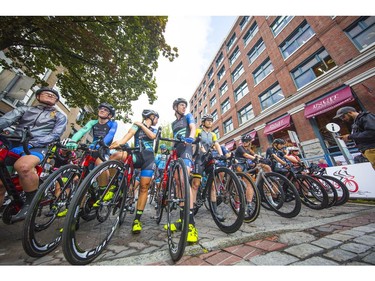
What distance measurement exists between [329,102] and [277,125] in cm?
381

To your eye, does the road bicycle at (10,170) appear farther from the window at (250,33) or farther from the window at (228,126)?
the window at (250,33)

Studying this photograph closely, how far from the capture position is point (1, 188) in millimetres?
2242

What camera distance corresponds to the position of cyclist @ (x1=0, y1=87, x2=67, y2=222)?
2162mm

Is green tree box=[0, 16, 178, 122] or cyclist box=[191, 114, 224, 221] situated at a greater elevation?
green tree box=[0, 16, 178, 122]

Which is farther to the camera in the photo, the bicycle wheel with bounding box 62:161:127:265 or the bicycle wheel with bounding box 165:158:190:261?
the bicycle wheel with bounding box 165:158:190:261

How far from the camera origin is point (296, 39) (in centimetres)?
1282

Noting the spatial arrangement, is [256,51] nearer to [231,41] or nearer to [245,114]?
[245,114]

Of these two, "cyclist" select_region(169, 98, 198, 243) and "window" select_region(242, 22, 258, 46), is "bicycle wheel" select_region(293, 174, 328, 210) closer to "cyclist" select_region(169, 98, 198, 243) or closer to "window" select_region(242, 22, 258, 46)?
"cyclist" select_region(169, 98, 198, 243)

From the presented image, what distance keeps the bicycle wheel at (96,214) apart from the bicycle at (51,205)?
218mm

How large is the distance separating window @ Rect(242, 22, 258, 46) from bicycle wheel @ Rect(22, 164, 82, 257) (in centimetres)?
2217

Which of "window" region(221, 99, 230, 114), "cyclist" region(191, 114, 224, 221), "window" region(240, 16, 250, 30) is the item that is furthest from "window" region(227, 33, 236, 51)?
"cyclist" region(191, 114, 224, 221)
